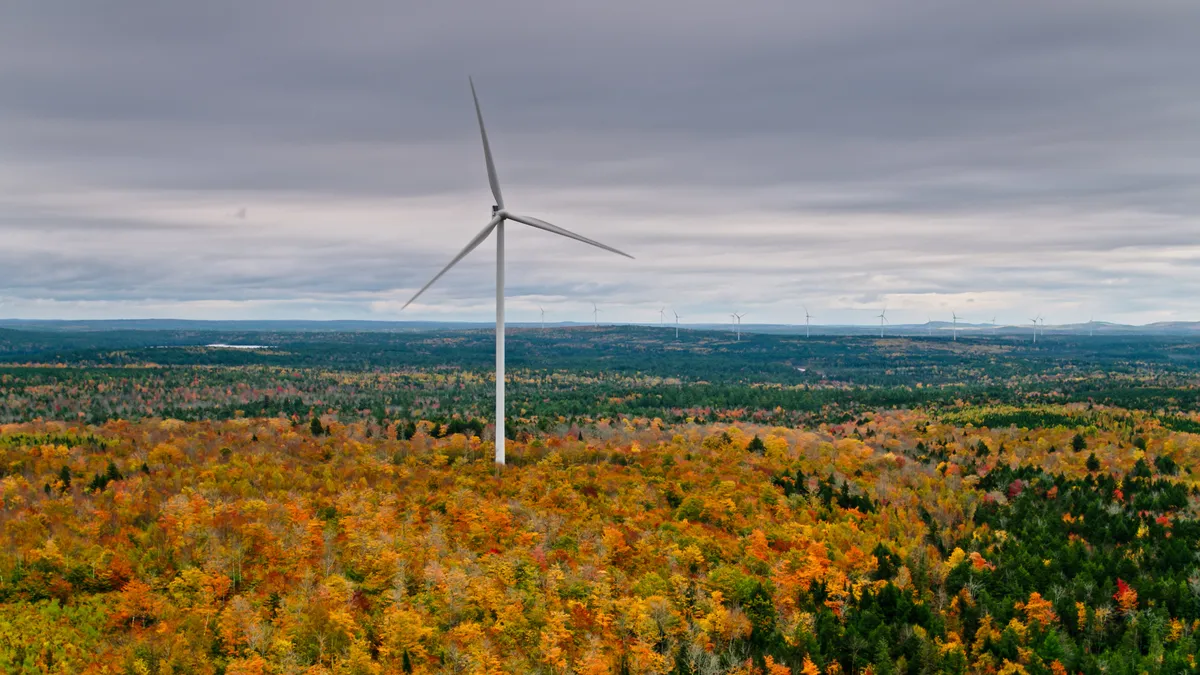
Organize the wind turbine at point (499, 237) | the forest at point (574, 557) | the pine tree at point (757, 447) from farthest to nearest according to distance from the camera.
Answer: the pine tree at point (757, 447)
the wind turbine at point (499, 237)
the forest at point (574, 557)

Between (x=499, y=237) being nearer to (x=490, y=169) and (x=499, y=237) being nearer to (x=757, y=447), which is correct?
(x=490, y=169)

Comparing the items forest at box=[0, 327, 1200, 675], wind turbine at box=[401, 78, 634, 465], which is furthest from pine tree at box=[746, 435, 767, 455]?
wind turbine at box=[401, 78, 634, 465]

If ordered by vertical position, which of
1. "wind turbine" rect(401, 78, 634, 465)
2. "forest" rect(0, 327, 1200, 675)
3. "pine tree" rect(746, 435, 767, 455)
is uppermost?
"wind turbine" rect(401, 78, 634, 465)

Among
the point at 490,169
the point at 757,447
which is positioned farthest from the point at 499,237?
the point at 757,447

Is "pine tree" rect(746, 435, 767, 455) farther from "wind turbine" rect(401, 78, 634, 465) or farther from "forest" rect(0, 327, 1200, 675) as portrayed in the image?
"wind turbine" rect(401, 78, 634, 465)

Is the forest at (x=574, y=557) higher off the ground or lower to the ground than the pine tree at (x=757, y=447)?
lower

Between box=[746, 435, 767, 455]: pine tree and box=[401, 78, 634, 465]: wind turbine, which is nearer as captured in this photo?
box=[401, 78, 634, 465]: wind turbine

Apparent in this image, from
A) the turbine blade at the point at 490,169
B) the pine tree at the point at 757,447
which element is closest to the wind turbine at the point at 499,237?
the turbine blade at the point at 490,169

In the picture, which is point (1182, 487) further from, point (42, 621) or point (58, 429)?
point (58, 429)

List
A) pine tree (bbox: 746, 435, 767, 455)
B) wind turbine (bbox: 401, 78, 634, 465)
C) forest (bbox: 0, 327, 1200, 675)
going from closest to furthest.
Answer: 1. forest (bbox: 0, 327, 1200, 675)
2. wind turbine (bbox: 401, 78, 634, 465)
3. pine tree (bbox: 746, 435, 767, 455)

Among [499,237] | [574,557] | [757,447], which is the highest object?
[499,237]

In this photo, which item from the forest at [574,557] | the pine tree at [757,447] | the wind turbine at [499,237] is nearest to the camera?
the forest at [574,557]

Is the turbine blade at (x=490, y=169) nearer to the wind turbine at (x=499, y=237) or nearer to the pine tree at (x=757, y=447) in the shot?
the wind turbine at (x=499, y=237)

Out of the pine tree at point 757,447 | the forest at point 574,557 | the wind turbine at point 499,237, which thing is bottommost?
the forest at point 574,557
